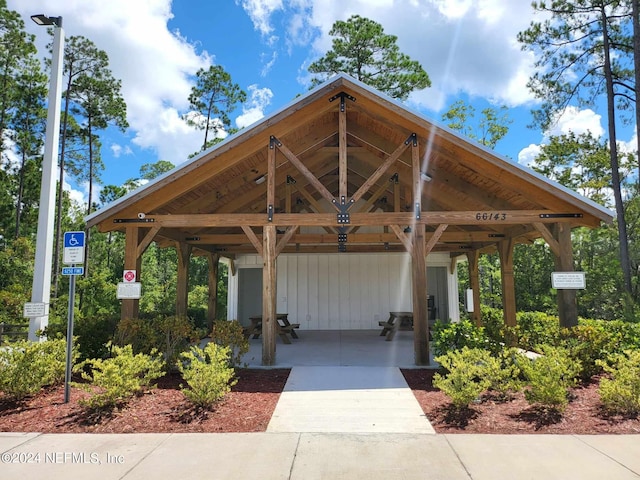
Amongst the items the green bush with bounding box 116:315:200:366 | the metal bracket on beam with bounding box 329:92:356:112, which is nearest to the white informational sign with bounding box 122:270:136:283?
the green bush with bounding box 116:315:200:366

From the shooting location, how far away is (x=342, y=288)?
14.1m

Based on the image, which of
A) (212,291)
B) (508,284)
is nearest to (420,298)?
(508,284)

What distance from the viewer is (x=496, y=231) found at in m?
10.4

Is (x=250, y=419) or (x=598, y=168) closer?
(x=250, y=419)

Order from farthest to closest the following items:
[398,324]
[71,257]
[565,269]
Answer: [398,324], [565,269], [71,257]

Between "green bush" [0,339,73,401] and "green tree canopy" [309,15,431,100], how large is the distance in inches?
789

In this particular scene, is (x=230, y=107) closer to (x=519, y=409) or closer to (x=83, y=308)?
(x=83, y=308)

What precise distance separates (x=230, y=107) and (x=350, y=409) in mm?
23958

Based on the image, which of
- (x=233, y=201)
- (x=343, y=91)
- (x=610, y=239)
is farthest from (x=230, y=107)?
(x=610, y=239)

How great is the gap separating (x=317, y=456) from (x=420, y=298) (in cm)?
432

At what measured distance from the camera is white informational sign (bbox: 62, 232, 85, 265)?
5.46 metres

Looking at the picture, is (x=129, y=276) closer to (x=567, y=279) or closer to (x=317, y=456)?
(x=317, y=456)

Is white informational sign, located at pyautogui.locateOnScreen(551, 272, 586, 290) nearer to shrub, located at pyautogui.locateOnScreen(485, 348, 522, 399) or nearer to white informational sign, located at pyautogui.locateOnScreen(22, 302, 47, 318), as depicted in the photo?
shrub, located at pyautogui.locateOnScreen(485, 348, 522, 399)

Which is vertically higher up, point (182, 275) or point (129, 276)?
point (182, 275)
